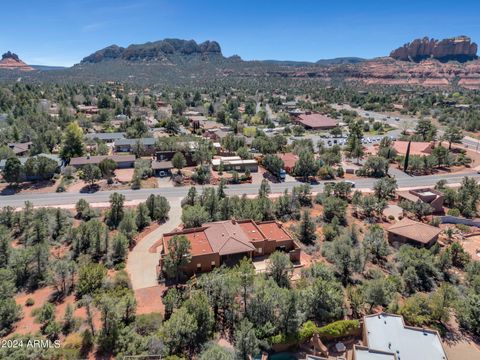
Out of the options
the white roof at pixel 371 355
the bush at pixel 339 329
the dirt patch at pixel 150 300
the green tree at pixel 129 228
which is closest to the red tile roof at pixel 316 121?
the green tree at pixel 129 228

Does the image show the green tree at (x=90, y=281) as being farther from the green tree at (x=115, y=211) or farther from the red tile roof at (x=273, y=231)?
the red tile roof at (x=273, y=231)

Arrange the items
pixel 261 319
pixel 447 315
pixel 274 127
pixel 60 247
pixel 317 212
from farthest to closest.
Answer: pixel 274 127 → pixel 317 212 → pixel 60 247 → pixel 447 315 → pixel 261 319

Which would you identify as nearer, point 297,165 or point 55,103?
point 297,165

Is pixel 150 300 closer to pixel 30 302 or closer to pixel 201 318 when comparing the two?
pixel 201 318

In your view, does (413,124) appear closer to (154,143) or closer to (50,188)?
(154,143)

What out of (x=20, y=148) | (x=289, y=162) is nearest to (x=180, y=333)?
(x=289, y=162)

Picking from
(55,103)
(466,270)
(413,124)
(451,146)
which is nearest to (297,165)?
(466,270)
